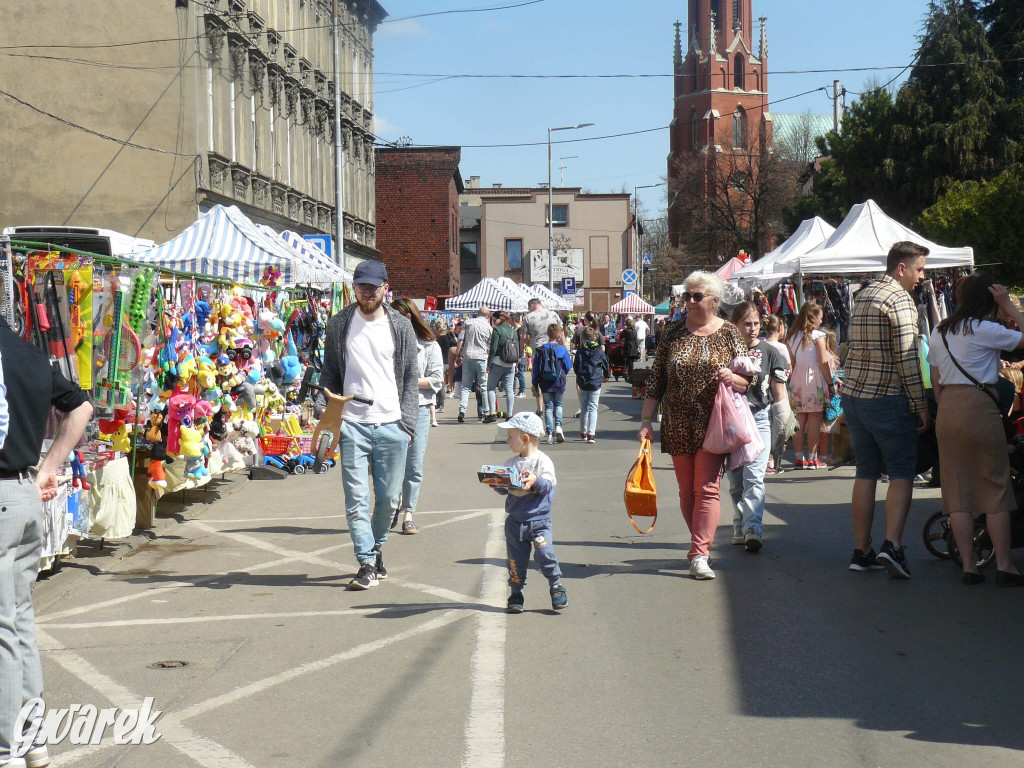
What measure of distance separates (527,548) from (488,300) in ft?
94.1

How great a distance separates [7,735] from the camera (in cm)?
403

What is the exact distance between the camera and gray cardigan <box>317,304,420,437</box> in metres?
7.41

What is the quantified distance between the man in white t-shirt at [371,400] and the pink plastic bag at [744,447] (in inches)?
80.6

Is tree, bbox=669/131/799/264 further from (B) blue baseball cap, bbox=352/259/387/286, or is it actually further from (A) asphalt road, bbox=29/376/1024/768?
(B) blue baseball cap, bbox=352/259/387/286

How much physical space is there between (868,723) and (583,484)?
7590 millimetres

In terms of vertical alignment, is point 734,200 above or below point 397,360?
above

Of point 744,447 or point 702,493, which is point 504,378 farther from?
point 702,493

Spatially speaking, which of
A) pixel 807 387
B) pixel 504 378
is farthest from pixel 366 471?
pixel 504 378

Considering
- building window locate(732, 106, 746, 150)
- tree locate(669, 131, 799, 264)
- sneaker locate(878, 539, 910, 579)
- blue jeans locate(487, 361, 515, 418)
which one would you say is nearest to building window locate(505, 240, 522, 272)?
building window locate(732, 106, 746, 150)

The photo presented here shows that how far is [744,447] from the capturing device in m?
7.58

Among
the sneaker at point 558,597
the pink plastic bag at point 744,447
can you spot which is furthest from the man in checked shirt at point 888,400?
the sneaker at point 558,597

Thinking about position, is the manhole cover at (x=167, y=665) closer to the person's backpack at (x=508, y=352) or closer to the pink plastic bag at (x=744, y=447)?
the pink plastic bag at (x=744, y=447)

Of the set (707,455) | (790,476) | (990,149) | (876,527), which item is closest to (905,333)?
(707,455)

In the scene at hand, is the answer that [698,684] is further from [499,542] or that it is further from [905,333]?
[499,542]
